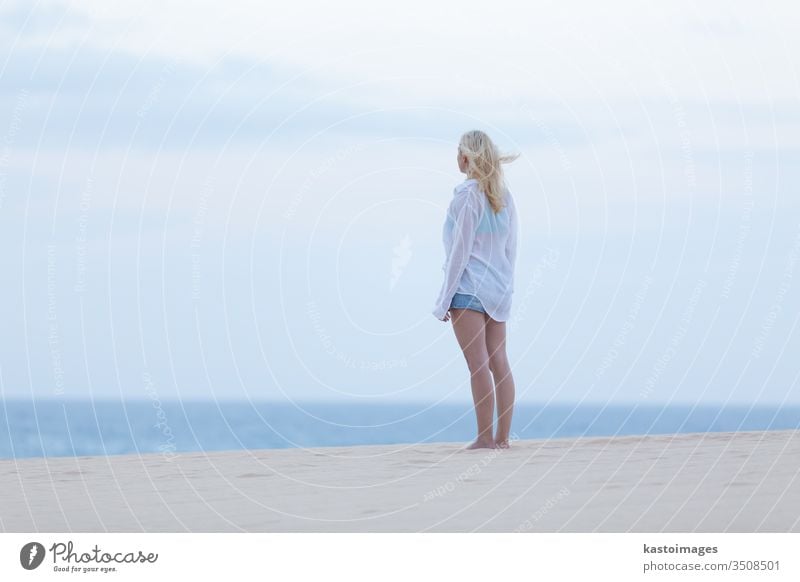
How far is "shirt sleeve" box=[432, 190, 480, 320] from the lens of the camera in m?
7.38

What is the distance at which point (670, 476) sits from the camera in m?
6.55

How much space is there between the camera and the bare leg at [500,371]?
24.8 feet

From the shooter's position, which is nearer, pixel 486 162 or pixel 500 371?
pixel 486 162

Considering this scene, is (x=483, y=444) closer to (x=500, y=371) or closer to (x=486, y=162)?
(x=500, y=371)

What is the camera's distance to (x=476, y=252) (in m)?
7.52

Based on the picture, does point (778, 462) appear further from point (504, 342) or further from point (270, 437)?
point (270, 437)

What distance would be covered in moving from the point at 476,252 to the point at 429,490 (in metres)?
1.72
